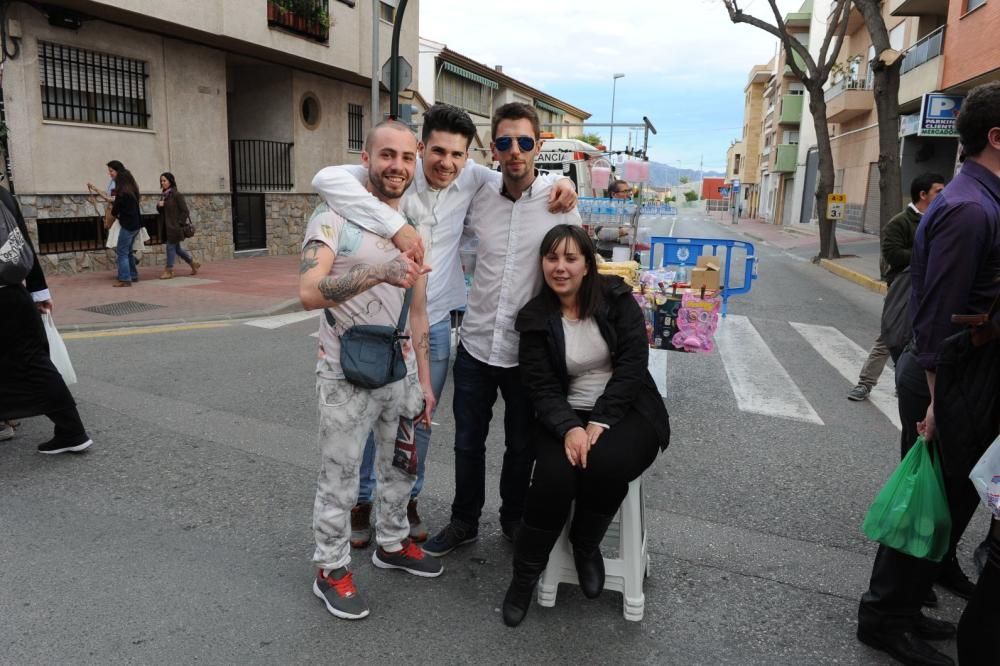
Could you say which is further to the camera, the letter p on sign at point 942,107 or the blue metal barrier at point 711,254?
the letter p on sign at point 942,107

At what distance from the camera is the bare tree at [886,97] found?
47.0ft

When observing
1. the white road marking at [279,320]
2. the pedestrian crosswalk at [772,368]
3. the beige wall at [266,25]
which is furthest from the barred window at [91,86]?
the pedestrian crosswalk at [772,368]

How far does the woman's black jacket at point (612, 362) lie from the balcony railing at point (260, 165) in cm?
1523

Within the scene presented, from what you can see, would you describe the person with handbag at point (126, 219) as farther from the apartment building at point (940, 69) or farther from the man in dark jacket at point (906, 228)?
the apartment building at point (940, 69)

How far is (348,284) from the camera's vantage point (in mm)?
2498

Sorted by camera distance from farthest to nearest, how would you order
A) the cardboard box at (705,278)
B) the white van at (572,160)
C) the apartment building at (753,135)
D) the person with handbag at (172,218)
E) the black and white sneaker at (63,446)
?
1. the apartment building at (753,135)
2. the white van at (572,160)
3. the person with handbag at (172,218)
4. the cardboard box at (705,278)
5. the black and white sneaker at (63,446)

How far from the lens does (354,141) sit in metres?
19.6

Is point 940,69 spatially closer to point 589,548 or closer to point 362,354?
point 589,548

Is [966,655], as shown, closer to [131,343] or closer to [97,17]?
[131,343]

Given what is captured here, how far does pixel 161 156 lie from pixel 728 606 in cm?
1367

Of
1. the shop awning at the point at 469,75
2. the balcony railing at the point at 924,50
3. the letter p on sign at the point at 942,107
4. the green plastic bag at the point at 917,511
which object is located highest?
the shop awning at the point at 469,75

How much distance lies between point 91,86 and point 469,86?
1120 inches

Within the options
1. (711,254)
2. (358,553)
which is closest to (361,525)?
(358,553)

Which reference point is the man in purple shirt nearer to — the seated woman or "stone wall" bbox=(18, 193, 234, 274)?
the seated woman
